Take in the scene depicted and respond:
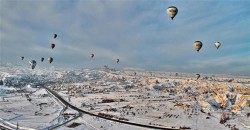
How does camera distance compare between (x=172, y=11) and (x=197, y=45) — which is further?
(x=197, y=45)

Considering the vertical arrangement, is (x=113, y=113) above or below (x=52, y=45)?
below

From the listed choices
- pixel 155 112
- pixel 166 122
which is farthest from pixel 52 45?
pixel 166 122

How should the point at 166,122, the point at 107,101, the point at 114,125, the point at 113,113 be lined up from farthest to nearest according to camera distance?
the point at 107,101
the point at 113,113
the point at 166,122
the point at 114,125

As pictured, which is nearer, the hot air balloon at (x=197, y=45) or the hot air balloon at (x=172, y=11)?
the hot air balloon at (x=172, y=11)

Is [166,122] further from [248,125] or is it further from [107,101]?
[107,101]

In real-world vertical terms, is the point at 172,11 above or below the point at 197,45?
above

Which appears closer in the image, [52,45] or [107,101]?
[52,45]

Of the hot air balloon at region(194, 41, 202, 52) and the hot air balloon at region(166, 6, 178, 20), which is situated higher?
the hot air balloon at region(166, 6, 178, 20)

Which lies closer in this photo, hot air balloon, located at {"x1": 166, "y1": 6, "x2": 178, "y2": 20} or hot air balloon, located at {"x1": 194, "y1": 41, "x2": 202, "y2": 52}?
hot air balloon, located at {"x1": 166, "y1": 6, "x2": 178, "y2": 20}

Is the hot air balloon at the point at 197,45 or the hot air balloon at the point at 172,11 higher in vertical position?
the hot air balloon at the point at 172,11

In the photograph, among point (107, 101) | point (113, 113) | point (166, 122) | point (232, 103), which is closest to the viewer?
point (166, 122)
